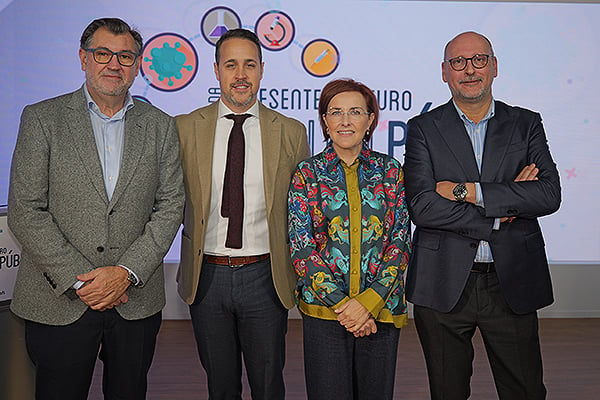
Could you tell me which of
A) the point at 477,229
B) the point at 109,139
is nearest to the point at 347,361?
the point at 477,229

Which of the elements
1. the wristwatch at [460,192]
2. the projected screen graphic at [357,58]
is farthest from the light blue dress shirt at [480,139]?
the projected screen graphic at [357,58]

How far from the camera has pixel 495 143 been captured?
2662mm

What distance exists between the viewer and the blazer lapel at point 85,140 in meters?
2.41

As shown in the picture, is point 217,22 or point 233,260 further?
point 217,22

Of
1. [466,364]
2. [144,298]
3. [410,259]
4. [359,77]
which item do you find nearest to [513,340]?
[466,364]

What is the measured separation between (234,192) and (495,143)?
110 centimetres

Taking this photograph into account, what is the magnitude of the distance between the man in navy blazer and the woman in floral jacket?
174 millimetres

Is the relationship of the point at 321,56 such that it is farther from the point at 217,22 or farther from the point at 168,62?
the point at 168,62

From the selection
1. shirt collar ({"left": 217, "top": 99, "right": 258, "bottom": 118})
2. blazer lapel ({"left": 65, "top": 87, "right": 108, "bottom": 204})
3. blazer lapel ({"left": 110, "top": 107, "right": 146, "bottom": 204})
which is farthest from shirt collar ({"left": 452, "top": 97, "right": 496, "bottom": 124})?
blazer lapel ({"left": 65, "top": 87, "right": 108, "bottom": 204})

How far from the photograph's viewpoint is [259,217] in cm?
269

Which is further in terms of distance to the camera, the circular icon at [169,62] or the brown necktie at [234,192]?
the circular icon at [169,62]

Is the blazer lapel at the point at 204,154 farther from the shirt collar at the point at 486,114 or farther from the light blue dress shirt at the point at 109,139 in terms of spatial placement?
the shirt collar at the point at 486,114

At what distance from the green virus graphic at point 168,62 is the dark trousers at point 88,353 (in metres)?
3.41

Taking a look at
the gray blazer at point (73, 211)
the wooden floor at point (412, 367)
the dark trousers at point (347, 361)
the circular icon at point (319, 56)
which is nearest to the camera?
the gray blazer at point (73, 211)
